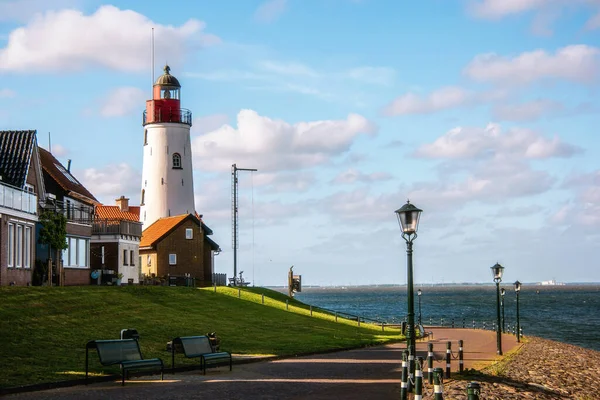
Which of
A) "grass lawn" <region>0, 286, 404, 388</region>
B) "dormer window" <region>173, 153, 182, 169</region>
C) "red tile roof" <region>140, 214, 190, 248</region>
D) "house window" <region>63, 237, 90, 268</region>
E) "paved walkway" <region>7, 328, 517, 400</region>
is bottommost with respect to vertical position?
"paved walkway" <region>7, 328, 517, 400</region>

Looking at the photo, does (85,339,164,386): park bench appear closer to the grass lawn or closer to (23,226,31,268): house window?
the grass lawn

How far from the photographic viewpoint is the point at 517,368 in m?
31.7

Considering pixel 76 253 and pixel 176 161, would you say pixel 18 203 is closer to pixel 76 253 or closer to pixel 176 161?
pixel 76 253

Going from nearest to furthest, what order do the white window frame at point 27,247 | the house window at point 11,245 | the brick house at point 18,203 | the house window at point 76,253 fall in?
1. the brick house at point 18,203
2. the house window at point 11,245
3. the white window frame at point 27,247
4. the house window at point 76,253

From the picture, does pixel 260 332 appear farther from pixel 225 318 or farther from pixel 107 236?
pixel 107 236

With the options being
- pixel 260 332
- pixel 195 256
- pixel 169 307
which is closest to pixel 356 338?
pixel 260 332

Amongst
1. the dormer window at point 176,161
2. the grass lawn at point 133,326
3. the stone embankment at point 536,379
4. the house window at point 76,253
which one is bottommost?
the stone embankment at point 536,379

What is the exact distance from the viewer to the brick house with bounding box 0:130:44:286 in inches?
1561

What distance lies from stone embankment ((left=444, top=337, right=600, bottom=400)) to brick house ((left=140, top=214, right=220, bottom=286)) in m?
34.9

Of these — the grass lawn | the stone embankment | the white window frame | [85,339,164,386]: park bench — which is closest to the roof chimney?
the grass lawn

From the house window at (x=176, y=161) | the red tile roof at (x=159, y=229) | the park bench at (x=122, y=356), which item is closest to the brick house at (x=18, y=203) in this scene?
the park bench at (x=122, y=356)

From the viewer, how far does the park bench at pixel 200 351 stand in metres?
25.4

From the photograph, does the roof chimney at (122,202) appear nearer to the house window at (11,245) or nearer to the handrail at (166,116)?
the handrail at (166,116)

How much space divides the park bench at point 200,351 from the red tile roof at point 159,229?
141ft
